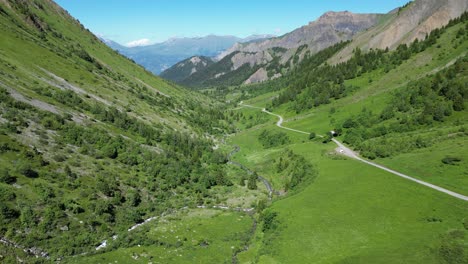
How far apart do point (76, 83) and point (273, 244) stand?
4925 inches

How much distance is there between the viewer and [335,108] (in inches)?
6668

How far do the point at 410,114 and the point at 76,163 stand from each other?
113 meters

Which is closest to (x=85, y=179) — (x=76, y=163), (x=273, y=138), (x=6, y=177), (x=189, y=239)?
(x=76, y=163)

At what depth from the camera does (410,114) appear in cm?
11931

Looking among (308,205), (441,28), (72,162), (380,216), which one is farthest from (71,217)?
(441,28)

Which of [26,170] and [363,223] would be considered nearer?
[363,223]

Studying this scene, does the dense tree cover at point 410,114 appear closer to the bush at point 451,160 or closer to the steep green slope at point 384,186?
the steep green slope at point 384,186

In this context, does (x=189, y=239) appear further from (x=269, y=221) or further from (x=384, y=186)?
(x=384, y=186)

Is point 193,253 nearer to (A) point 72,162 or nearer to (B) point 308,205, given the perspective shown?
(B) point 308,205

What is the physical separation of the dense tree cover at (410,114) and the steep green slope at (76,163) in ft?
154

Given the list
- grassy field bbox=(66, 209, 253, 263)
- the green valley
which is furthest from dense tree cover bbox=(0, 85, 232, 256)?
grassy field bbox=(66, 209, 253, 263)

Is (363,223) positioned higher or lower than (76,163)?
higher

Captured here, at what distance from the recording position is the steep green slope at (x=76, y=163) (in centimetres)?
5534

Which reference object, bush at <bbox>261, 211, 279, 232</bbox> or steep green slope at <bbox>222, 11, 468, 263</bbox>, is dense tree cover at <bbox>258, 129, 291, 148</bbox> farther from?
bush at <bbox>261, 211, 279, 232</bbox>
